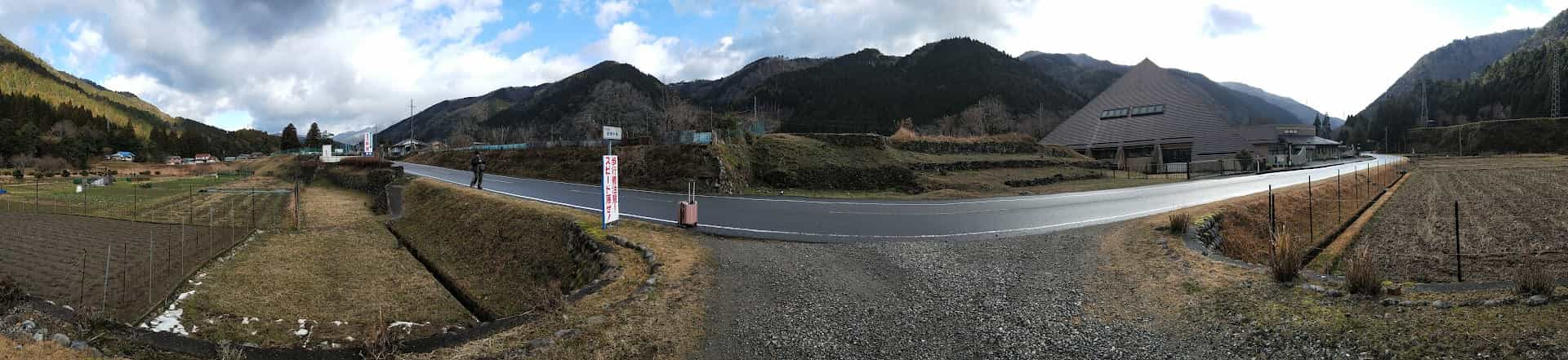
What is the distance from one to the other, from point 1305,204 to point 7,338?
85.8 ft

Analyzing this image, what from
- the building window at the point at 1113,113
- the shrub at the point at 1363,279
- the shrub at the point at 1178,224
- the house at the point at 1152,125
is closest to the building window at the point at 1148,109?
the house at the point at 1152,125

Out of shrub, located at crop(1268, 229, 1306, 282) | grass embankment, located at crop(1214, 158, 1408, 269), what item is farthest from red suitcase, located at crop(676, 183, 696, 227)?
grass embankment, located at crop(1214, 158, 1408, 269)

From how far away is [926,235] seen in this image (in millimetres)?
11586

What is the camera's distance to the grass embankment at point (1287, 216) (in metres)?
12.1

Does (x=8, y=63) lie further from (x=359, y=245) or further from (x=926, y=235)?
(x=926, y=235)

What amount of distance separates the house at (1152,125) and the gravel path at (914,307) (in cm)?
4812

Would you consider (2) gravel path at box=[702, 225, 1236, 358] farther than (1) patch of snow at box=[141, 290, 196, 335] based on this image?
No

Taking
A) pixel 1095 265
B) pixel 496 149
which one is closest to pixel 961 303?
pixel 1095 265

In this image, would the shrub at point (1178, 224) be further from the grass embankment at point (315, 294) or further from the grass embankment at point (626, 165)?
the grass embankment at point (626, 165)

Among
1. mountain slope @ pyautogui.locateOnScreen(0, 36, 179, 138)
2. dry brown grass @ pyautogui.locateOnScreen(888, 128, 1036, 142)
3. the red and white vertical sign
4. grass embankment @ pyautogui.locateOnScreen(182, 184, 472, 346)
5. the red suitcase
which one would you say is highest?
mountain slope @ pyautogui.locateOnScreen(0, 36, 179, 138)

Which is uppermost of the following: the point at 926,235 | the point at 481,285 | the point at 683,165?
the point at 683,165

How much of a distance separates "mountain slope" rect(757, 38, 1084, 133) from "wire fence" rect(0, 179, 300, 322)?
59517 mm

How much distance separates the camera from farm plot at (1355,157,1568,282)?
30.9ft

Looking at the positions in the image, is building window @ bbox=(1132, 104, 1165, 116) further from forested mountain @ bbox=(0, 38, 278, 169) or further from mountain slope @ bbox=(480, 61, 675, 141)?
forested mountain @ bbox=(0, 38, 278, 169)
